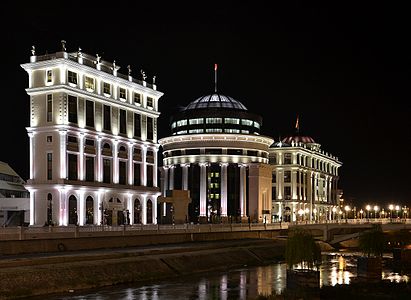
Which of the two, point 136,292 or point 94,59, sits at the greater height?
point 94,59

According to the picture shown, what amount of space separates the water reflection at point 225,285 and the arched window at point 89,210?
3258cm

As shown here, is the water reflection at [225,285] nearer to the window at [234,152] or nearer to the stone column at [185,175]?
the window at [234,152]

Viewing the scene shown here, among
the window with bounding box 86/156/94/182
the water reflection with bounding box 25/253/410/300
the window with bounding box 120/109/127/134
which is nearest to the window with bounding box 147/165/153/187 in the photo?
the window with bounding box 120/109/127/134

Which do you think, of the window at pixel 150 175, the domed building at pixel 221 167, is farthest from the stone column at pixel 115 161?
the domed building at pixel 221 167

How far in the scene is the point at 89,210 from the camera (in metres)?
107

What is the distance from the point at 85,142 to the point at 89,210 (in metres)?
10.8

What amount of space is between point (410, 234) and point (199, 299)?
313ft

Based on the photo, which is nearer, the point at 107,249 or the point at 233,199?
the point at 107,249

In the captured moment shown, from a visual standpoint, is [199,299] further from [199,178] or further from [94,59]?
[199,178]

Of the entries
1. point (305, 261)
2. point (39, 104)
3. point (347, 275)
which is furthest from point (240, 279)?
point (39, 104)

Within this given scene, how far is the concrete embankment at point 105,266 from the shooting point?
55.3 meters

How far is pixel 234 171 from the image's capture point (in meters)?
182

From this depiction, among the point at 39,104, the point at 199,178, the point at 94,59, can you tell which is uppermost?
the point at 94,59

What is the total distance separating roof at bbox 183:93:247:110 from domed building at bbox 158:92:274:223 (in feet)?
8.24
